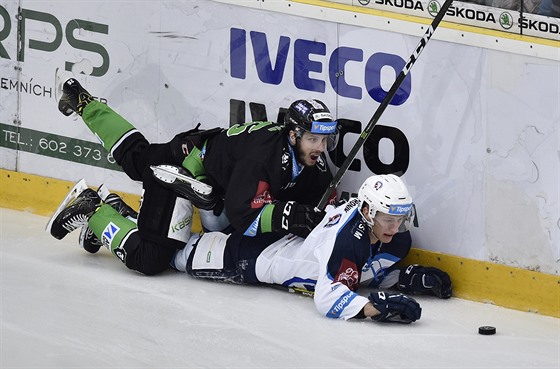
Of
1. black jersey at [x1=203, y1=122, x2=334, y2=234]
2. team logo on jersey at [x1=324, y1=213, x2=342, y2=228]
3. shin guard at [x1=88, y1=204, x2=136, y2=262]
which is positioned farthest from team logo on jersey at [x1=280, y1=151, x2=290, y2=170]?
shin guard at [x1=88, y1=204, x2=136, y2=262]

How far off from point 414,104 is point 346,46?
1.37 feet

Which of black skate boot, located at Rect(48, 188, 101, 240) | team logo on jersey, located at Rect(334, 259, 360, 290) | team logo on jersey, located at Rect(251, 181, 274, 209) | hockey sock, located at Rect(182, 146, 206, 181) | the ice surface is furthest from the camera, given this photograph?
black skate boot, located at Rect(48, 188, 101, 240)

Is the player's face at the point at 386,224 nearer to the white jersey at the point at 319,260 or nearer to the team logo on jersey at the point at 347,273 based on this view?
the white jersey at the point at 319,260

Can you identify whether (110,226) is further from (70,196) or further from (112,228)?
(70,196)

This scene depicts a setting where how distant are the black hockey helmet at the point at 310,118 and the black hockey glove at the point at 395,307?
2.63 ft

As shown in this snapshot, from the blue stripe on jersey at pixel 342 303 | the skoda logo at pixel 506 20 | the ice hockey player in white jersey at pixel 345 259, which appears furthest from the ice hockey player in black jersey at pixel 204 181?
the skoda logo at pixel 506 20

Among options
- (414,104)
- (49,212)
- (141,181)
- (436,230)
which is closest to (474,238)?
(436,230)

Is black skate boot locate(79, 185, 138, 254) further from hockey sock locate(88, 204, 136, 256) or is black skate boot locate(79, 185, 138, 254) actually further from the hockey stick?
the hockey stick

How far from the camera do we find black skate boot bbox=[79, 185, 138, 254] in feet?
24.8

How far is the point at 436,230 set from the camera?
7.14 meters

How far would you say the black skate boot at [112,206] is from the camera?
757 centimetres

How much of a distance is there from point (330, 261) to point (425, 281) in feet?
1.75

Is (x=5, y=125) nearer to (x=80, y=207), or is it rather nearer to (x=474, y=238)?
(x=80, y=207)

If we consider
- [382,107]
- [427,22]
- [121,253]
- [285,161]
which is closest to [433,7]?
[427,22]
